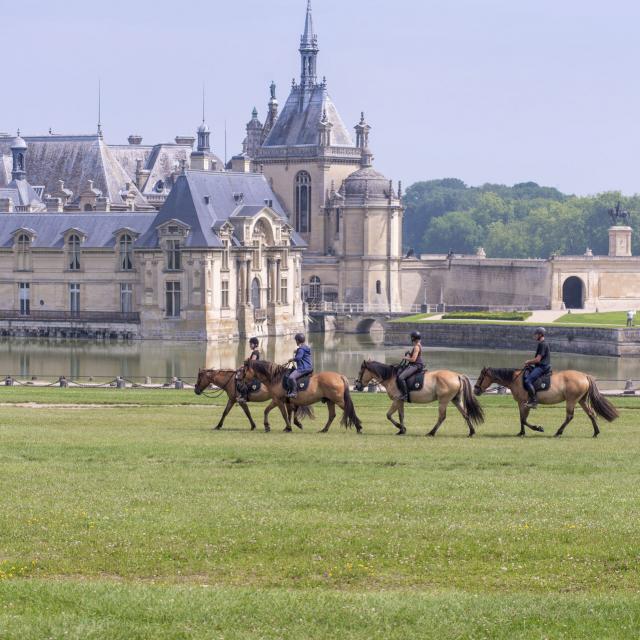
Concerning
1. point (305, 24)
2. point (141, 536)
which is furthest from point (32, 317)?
point (141, 536)

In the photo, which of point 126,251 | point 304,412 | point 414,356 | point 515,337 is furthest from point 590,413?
point 126,251

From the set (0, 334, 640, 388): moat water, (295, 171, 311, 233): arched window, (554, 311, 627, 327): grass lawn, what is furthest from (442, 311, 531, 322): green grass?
(295, 171, 311, 233): arched window

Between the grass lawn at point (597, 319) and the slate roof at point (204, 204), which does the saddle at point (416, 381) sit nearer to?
the grass lawn at point (597, 319)

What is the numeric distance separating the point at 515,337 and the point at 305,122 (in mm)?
34701

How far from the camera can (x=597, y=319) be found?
8775cm

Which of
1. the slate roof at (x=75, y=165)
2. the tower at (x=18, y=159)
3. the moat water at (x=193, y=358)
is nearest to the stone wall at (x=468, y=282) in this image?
the slate roof at (x=75, y=165)

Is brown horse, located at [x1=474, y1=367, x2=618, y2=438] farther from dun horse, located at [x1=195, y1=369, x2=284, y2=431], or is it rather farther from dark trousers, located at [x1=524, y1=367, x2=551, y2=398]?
dun horse, located at [x1=195, y1=369, x2=284, y2=431]

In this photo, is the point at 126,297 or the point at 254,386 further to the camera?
the point at 126,297

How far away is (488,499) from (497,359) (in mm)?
54902

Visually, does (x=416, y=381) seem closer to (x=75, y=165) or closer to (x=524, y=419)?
(x=524, y=419)

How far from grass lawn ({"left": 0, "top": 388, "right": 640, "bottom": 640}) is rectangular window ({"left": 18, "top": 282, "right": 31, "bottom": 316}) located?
65.7m

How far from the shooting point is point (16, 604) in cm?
1508

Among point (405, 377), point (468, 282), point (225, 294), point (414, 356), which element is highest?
point (468, 282)

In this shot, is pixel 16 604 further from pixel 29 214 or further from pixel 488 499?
pixel 29 214
